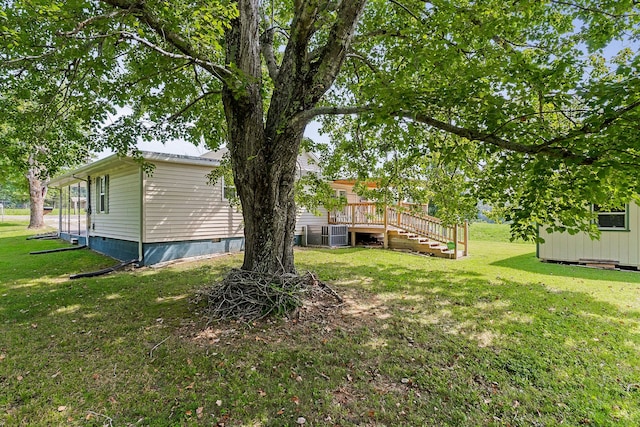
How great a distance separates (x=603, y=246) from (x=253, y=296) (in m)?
10.6

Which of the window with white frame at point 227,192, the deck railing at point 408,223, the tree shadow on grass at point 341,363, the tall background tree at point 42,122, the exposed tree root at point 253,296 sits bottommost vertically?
the tree shadow on grass at point 341,363

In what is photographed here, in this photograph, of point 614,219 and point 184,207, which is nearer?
point 614,219

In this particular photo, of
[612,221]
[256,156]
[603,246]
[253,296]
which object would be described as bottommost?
[253,296]

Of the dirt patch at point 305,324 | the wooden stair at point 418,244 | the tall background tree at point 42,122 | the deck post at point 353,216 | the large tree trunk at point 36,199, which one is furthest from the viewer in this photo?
the large tree trunk at point 36,199

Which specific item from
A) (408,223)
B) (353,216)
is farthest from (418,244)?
(353,216)

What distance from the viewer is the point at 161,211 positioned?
9.48 m

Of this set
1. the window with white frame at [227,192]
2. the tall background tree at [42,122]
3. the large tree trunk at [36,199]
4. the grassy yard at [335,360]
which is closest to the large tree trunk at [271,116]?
the grassy yard at [335,360]

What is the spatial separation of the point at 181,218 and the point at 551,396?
9722 mm

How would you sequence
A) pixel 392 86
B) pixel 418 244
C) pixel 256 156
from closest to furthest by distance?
1. pixel 392 86
2. pixel 256 156
3. pixel 418 244

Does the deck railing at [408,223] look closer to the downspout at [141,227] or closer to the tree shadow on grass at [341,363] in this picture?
the tree shadow on grass at [341,363]

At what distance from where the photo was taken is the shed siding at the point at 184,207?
9.35 m

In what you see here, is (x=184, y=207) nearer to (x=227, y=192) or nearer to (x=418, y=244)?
(x=227, y=192)

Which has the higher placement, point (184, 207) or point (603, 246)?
point (184, 207)

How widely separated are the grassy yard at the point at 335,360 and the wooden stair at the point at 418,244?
455 centimetres
